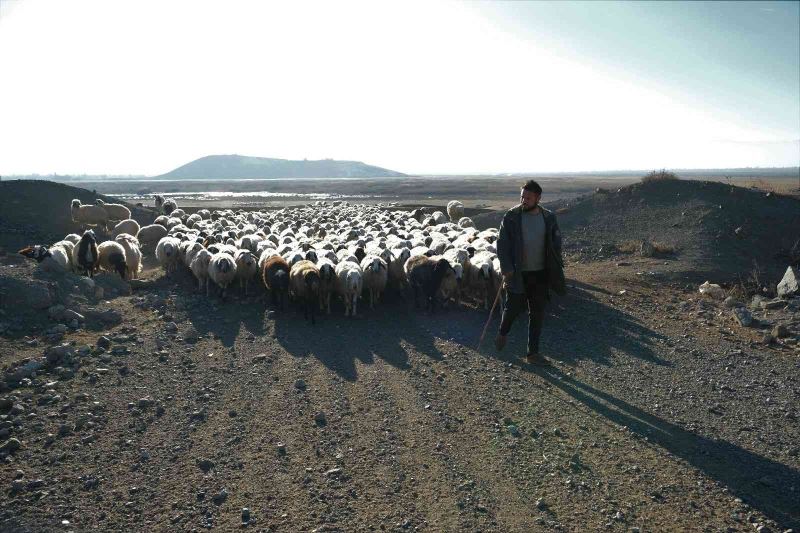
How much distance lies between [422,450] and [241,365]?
3.74 metres

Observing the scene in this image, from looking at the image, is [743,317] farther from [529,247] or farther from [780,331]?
[529,247]

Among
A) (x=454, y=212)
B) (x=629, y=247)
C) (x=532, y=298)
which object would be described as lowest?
(x=629, y=247)

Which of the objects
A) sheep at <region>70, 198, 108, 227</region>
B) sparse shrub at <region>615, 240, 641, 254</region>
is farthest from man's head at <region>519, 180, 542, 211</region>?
sheep at <region>70, 198, 108, 227</region>

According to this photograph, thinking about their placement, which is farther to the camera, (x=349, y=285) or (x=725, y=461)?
(x=349, y=285)

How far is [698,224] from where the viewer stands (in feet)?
54.8

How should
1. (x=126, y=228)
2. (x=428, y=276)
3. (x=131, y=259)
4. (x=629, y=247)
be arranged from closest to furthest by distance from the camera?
(x=428, y=276) < (x=131, y=259) < (x=629, y=247) < (x=126, y=228)

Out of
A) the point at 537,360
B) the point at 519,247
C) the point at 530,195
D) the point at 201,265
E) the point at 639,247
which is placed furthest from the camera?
the point at 639,247

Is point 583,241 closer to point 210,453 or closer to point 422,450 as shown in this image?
point 422,450

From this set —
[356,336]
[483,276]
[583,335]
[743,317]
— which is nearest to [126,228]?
[356,336]

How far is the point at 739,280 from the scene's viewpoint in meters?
12.8

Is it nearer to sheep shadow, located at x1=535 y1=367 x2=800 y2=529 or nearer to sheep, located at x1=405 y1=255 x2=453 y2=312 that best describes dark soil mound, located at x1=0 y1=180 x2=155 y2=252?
sheep, located at x1=405 y1=255 x2=453 y2=312

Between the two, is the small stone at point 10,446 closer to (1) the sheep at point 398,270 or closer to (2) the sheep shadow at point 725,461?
(2) the sheep shadow at point 725,461

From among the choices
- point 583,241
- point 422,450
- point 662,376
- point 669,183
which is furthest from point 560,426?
point 669,183

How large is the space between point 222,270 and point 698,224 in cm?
1515
